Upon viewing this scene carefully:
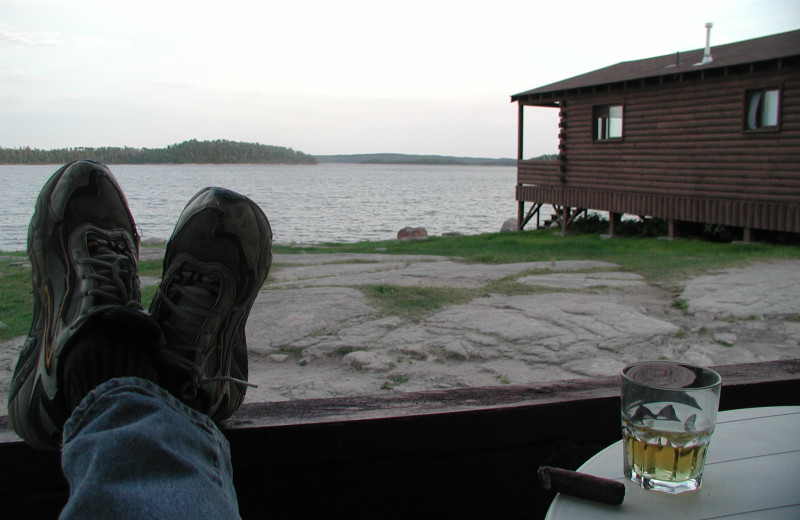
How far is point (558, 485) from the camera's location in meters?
0.94

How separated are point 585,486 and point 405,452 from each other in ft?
2.10

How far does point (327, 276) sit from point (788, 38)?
1263 centimetres

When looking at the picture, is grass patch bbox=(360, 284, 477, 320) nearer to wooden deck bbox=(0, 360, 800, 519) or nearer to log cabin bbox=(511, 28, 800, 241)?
wooden deck bbox=(0, 360, 800, 519)

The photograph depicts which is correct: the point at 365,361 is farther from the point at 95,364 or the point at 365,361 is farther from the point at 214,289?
the point at 95,364

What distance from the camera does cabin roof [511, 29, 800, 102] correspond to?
1237cm

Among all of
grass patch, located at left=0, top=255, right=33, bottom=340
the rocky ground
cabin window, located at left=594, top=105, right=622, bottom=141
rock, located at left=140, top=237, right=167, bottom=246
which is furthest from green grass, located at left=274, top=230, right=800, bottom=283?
grass patch, located at left=0, top=255, right=33, bottom=340

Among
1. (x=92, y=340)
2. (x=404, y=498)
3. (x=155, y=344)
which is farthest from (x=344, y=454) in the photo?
(x=92, y=340)

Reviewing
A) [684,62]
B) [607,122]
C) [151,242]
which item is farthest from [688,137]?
[151,242]

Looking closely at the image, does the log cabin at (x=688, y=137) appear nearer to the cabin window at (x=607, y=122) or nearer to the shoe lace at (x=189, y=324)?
the cabin window at (x=607, y=122)

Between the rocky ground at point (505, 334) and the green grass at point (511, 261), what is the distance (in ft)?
0.73

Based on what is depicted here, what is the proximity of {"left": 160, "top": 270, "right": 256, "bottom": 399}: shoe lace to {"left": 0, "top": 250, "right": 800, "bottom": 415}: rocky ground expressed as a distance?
1559 mm

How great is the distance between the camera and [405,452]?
1.51m

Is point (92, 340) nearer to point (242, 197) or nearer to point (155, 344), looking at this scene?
point (155, 344)

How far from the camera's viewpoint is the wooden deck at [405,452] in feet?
4.66
